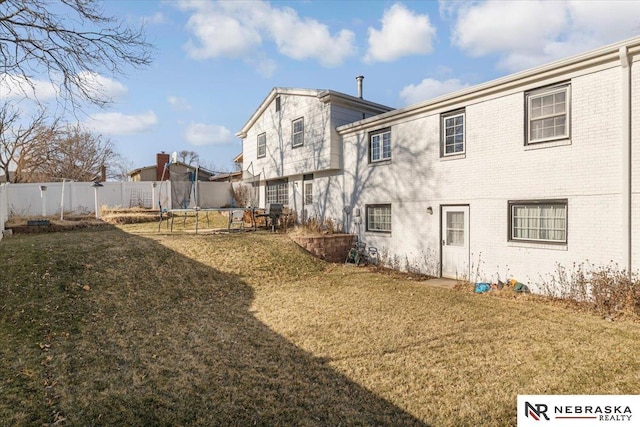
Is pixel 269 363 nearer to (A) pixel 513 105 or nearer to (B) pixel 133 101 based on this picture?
(B) pixel 133 101

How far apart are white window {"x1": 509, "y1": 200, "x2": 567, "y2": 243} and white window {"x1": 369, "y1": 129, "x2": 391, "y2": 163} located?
4571 millimetres

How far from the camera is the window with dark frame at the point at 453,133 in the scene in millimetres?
9820

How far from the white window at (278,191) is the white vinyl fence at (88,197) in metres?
3.35

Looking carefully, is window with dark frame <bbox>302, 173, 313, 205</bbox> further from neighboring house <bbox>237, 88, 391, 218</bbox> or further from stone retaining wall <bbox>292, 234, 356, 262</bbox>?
stone retaining wall <bbox>292, 234, 356, 262</bbox>

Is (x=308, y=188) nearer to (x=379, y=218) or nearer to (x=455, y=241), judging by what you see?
(x=379, y=218)

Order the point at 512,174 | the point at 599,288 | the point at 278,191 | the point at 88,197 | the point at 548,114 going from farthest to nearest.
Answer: the point at 88,197 → the point at 278,191 → the point at 512,174 → the point at 548,114 → the point at 599,288

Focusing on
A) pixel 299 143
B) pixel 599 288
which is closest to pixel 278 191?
→ pixel 299 143

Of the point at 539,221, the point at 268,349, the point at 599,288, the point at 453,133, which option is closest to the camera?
the point at 268,349

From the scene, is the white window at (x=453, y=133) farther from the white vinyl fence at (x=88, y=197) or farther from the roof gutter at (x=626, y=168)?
the white vinyl fence at (x=88, y=197)

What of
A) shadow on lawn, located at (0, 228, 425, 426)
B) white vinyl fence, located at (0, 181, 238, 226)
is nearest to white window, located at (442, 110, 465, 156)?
shadow on lawn, located at (0, 228, 425, 426)

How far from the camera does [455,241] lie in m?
10.1

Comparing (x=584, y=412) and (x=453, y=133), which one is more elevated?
→ (x=453, y=133)

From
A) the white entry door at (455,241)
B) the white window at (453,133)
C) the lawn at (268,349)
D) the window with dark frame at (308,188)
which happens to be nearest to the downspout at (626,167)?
the lawn at (268,349)

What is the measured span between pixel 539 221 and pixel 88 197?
22.0 metres
